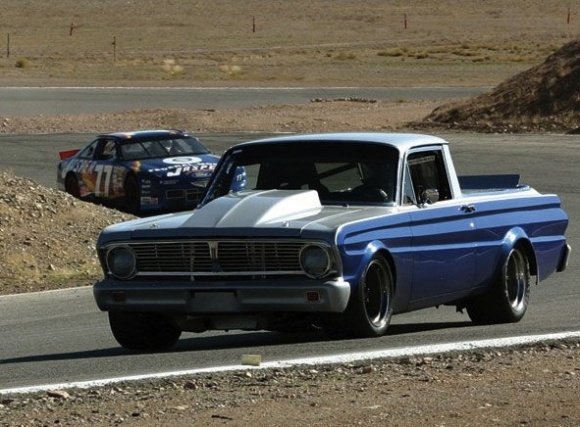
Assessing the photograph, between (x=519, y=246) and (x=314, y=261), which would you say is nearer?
(x=314, y=261)

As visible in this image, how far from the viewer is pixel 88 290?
16312 millimetres

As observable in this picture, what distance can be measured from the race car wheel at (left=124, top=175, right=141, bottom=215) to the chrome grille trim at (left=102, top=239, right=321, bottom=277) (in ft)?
48.6

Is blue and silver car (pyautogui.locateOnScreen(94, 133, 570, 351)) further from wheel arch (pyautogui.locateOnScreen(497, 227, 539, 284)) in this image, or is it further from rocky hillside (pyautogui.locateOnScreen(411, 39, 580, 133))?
rocky hillside (pyautogui.locateOnScreen(411, 39, 580, 133))

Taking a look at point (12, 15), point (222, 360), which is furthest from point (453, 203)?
point (12, 15)

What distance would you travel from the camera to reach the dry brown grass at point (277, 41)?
7231cm

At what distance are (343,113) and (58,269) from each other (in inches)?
1204

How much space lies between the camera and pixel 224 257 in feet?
34.5

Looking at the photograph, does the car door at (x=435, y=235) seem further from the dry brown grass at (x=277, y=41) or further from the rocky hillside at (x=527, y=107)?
the dry brown grass at (x=277, y=41)

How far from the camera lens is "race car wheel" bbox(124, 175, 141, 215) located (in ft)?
83.7

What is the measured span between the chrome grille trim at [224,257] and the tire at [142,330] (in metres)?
0.38

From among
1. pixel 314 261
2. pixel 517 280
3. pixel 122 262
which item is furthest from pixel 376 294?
pixel 517 280

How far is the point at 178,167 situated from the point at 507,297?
1370cm

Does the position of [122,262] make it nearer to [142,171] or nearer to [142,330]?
[142,330]

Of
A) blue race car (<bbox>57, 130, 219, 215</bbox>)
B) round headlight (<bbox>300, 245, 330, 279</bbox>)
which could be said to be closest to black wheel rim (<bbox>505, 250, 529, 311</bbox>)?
round headlight (<bbox>300, 245, 330, 279</bbox>)
